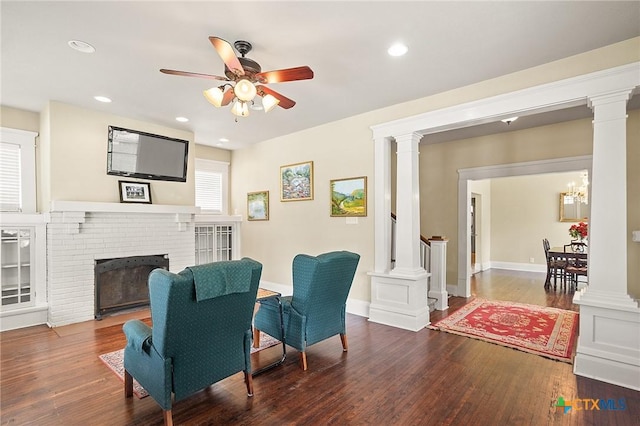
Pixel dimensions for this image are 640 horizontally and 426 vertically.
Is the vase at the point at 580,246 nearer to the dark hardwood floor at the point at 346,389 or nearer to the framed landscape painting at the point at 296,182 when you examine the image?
the dark hardwood floor at the point at 346,389

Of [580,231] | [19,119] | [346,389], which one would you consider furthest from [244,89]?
[580,231]

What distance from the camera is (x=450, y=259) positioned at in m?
5.81

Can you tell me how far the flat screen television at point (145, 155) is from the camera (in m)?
4.54

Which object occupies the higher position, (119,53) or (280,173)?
(119,53)

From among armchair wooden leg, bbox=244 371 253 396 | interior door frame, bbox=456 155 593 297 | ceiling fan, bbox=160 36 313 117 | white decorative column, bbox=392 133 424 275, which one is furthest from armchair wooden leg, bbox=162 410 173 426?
interior door frame, bbox=456 155 593 297

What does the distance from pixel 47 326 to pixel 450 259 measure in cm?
611

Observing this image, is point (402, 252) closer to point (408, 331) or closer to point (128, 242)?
point (408, 331)

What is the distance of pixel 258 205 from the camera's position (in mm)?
6129

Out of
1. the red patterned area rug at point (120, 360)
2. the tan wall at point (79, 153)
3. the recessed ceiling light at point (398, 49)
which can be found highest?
the recessed ceiling light at point (398, 49)

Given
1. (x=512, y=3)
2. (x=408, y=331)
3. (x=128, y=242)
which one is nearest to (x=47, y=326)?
(x=128, y=242)

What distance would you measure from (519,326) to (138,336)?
13.7 feet

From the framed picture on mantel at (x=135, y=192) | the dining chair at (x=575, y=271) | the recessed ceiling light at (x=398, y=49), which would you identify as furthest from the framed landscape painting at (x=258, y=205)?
the dining chair at (x=575, y=271)

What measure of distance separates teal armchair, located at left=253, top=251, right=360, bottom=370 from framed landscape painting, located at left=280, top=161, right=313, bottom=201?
2.36 m

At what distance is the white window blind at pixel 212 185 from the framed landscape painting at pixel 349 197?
2.89 meters
